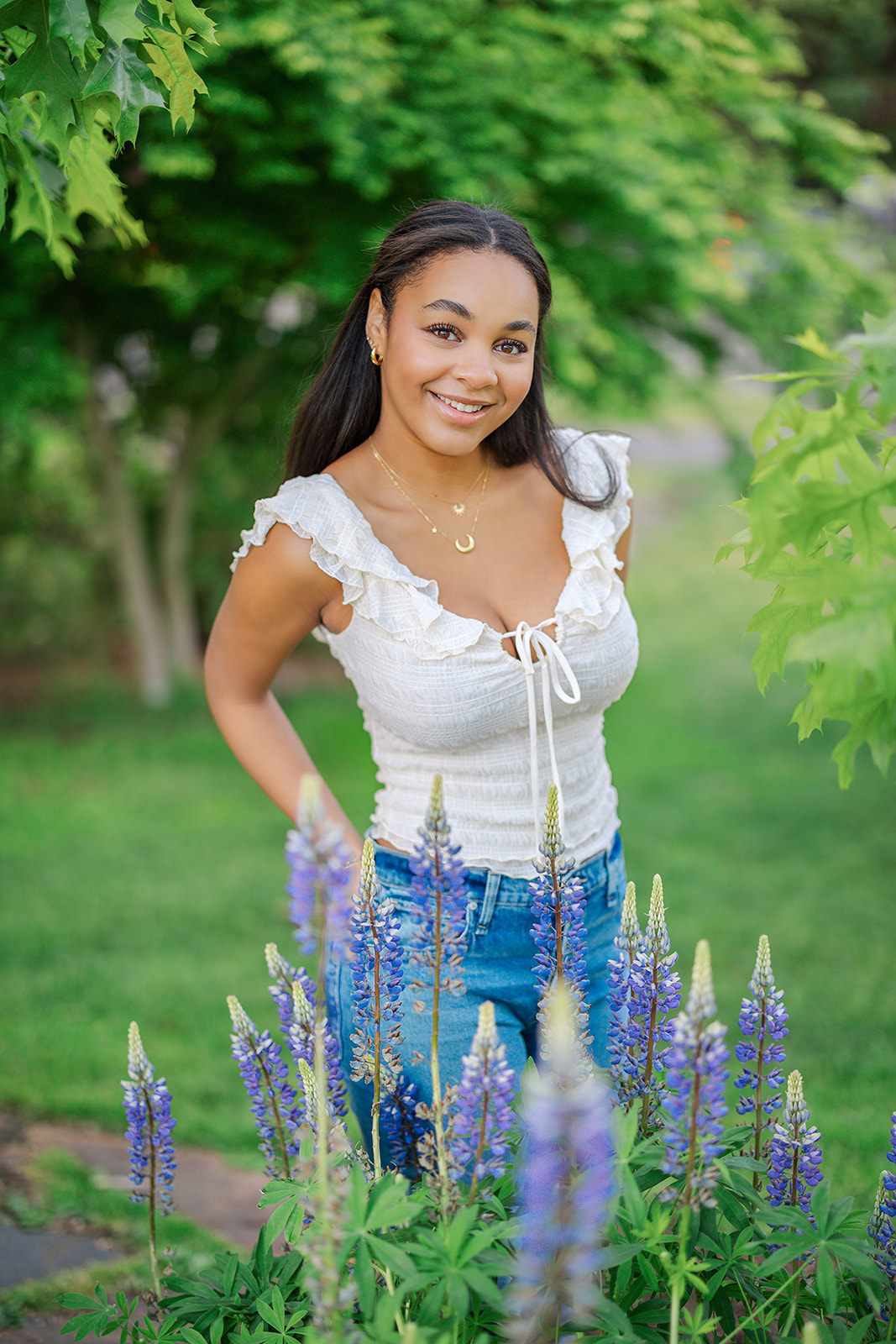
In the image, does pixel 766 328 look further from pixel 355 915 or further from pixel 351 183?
pixel 355 915

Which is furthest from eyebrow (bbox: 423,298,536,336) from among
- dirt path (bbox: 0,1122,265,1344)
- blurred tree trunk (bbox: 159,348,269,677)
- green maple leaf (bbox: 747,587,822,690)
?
blurred tree trunk (bbox: 159,348,269,677)

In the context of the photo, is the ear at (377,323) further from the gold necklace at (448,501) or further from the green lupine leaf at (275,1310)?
the green lupine leaf at (275,1310)

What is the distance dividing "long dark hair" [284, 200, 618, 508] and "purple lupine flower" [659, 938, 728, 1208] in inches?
55.3

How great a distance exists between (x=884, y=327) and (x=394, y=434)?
1.21m

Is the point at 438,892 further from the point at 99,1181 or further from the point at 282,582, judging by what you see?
the point at 99,1181

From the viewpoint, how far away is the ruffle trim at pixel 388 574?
86.0 inches

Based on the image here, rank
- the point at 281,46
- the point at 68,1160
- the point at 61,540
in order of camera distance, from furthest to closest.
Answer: the point at 61,540 → the point at 281,46 → the point at 68,1160

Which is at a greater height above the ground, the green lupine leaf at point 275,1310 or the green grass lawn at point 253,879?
the green lupine leaf at point 275,1310

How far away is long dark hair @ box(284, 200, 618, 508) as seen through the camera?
2.31 metres

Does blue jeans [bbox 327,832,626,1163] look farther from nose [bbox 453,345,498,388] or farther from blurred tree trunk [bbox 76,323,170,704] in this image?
blurred tree trunk [bbox 76,323,170,704]

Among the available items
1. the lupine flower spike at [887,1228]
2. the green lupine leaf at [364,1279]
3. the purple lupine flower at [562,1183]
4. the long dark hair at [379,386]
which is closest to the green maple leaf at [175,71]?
the long dark hair at [379,386]

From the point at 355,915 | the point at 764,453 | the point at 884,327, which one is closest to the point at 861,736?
the point at 764,453

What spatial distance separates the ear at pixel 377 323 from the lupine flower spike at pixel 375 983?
1.17 meters

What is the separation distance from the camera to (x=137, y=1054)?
5.85 feet
